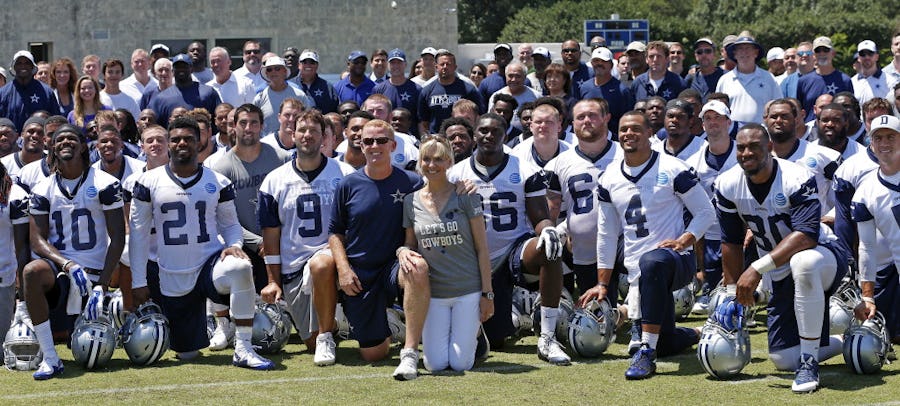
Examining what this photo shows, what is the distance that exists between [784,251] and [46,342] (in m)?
4.61

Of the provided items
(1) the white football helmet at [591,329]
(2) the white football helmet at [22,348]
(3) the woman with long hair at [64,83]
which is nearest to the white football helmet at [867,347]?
(1) the white football helmet at [591,329]

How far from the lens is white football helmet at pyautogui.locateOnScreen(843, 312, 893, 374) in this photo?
305 inches

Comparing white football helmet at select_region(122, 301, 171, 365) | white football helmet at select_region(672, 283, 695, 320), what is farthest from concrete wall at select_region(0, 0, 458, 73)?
white football helmet at select_region(122, 301, 171, 365)

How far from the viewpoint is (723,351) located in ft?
25.4

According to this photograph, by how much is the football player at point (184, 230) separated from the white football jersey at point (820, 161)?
4220 mm

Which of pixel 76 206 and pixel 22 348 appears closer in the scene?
pixel 22 348

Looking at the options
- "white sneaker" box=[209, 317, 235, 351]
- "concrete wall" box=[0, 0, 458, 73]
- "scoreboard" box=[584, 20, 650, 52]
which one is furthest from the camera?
"scoreboard" box=[584, 20, 650, 52]

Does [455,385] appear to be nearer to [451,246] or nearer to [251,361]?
[451,246]

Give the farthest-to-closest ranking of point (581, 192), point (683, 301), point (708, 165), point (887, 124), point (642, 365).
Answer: point (708, 165), point (683, 301), point (581, 192), point (887, 124), point (642, 365)

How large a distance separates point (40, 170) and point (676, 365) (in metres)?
4.85

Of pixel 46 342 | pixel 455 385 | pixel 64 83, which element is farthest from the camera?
pixel 64 83

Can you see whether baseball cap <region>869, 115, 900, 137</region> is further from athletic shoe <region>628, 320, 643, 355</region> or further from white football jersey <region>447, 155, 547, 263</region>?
white football jersey <region>447, 155, 547, 263</region>

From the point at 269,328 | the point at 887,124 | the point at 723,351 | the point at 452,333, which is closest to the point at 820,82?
the point at 887,124

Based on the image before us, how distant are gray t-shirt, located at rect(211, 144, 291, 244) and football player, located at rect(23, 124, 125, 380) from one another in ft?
3.35
